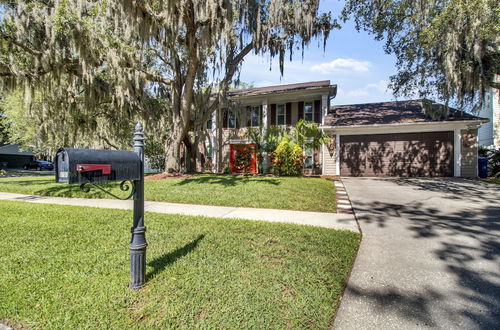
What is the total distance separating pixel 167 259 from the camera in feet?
10.3

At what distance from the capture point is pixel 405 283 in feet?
8.95

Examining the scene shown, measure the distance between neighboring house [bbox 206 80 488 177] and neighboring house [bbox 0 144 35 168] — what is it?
33335mm

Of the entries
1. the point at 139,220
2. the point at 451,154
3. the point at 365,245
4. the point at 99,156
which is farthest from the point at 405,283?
the point at 451,154

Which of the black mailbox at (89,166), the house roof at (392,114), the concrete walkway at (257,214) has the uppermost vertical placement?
the house roof at (392,114)

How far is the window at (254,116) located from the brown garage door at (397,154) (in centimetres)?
583

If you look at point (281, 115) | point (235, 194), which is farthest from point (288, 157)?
point (235, 194)

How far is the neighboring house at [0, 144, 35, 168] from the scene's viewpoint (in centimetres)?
3297

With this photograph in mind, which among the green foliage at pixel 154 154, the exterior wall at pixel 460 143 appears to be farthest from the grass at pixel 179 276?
the green foliage at pixel 154 154

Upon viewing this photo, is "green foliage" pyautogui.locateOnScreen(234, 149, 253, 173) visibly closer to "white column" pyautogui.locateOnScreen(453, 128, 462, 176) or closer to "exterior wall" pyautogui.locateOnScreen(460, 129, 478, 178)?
"white column" pyautogui.locateOnScreen(453, 128, 462, 176)

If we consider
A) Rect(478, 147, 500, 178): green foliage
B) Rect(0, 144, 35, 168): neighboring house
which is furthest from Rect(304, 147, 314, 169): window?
Rect(0, 144, 35, 168): neighboring house

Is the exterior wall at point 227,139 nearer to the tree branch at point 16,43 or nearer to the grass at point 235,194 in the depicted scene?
the grass at point 235,194

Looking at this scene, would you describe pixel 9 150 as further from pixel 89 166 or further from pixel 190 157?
pixel 89 166

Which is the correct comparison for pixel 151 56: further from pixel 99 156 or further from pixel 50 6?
pixel 99 156

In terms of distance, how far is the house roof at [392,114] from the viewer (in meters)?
12.4
